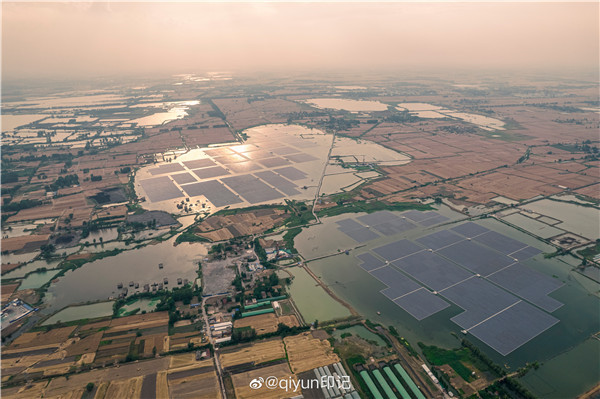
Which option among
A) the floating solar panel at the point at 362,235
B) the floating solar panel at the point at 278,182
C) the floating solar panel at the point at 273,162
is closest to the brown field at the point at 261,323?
the floating solar panel at the point at 362,235

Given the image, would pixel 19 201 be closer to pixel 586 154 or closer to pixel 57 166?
pixel 57 166

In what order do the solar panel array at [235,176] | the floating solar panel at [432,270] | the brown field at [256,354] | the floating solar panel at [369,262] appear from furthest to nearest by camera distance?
the solar panel array at [235,176] → the floating solar panel at [369,262] → the floating solar panel at [432,270] → the brown field at [256,354]

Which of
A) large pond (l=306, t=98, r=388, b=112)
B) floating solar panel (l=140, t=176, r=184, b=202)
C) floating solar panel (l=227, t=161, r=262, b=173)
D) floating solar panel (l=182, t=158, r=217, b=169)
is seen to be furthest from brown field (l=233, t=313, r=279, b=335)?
large pond (l=306, t=98, r=388, b=112)

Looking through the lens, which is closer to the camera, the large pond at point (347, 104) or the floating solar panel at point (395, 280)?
the floating solar panel at point (395, 280)

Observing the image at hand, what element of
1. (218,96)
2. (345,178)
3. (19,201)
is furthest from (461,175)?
(218,96)

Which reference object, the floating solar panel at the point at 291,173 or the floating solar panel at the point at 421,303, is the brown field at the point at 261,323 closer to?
A: the floating solar panel at the point at 421,303

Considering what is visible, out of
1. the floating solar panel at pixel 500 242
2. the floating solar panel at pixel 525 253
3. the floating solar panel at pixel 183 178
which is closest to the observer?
the floating solar panel at pixel 525 253

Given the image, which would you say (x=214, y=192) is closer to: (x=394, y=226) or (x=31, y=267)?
(x=31, y=267)

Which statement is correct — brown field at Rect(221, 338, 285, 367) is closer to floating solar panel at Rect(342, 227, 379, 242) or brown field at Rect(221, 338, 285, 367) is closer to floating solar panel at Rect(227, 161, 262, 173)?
floating solar panel at Rect(342, 227, 379, 242)

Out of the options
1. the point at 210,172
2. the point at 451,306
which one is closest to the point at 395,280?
the point at 451,306
